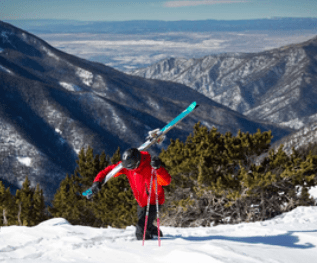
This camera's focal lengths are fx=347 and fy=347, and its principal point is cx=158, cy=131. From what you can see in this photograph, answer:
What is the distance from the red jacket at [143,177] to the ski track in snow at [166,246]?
3.87 ft

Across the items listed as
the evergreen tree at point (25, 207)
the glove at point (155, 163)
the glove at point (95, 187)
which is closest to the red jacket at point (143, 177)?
the glove at point (95, 187)

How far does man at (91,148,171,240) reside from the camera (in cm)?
816

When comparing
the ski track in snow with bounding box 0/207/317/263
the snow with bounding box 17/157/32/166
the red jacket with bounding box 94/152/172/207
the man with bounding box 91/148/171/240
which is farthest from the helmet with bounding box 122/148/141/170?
the snow with bounding box 17/157/32/166

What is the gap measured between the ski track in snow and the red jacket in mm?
1180

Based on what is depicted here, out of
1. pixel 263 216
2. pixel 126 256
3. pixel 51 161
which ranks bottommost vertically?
pixel 126 256

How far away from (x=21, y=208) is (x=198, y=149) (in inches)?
915

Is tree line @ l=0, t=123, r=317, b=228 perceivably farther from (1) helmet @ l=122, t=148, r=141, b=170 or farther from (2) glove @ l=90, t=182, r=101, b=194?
(2) glove @ l=90, t=182, r=101, b=194

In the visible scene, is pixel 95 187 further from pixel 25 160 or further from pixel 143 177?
pixel 25 160

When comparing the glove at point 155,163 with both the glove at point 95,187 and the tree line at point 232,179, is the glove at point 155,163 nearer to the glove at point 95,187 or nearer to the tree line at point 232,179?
the glove at point 95,187

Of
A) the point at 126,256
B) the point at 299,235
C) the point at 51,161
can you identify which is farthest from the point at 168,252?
the point at 51,161

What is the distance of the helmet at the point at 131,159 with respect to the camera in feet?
26.6

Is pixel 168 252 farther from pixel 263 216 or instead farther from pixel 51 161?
pixel 51 161

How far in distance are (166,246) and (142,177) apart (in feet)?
5.94

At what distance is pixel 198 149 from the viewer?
1827cm
